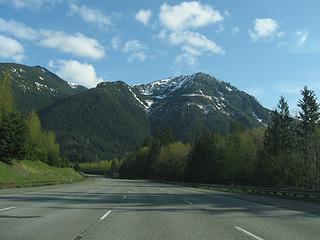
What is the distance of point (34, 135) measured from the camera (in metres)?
110

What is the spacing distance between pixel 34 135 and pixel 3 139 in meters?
39.3

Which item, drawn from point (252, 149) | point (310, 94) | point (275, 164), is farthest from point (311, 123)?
point (252, 149)

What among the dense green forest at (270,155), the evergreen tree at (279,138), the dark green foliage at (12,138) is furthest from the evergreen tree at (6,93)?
the evergreen tree at (279,138)

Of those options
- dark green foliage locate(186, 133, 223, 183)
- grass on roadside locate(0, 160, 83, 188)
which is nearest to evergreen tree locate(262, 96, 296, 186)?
dark green foliage locate(186, 133, 223, 183)

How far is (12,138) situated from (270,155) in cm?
3698

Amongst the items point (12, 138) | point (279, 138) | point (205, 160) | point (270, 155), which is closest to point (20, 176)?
point (12, 138)

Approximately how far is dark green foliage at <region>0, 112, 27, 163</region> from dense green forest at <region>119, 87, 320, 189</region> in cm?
3363

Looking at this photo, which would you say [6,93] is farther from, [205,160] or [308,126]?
[308,126]

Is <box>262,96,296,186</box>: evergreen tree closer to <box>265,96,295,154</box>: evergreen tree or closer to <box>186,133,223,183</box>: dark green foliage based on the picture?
<box>265,96,295,154</box>: evergreen tree

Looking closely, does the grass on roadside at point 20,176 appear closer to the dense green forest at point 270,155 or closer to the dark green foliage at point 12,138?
the dark green foliage at point 12,138

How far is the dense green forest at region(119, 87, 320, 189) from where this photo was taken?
2355 inches

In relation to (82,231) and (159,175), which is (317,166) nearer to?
(82,231)

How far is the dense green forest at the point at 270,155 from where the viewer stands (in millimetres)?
59812

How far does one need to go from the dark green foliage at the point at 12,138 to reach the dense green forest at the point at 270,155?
110 feet
